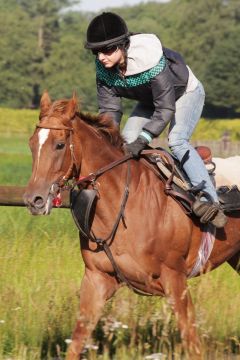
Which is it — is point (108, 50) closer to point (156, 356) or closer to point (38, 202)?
point (38, 202)

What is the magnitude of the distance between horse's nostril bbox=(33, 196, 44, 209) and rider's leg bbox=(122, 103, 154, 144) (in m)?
1.33

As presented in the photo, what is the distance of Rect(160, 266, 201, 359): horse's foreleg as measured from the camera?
6.12 m

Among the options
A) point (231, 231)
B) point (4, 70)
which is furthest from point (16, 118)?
point (231, 231)

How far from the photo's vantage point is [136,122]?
6.89 meters

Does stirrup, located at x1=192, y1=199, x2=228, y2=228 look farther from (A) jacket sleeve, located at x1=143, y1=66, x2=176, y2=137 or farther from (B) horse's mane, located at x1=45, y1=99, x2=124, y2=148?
(B) horse's mane, located at x1=45, y1=99, x2=124, y2=148

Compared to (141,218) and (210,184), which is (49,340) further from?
(210,184)

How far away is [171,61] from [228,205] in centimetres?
113

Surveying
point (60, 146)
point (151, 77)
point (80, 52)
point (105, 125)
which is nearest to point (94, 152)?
point (105, 125)

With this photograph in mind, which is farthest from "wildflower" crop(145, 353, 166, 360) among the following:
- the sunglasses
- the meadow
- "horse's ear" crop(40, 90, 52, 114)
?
the sunglasses

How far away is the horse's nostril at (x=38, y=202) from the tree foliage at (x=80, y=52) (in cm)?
8487

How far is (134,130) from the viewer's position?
6883 mm

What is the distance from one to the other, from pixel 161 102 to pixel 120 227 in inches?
34.7

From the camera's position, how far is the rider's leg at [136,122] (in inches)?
271

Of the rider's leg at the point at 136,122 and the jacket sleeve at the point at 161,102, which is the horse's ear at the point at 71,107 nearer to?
the jacket sleeve at the point at 161,102
